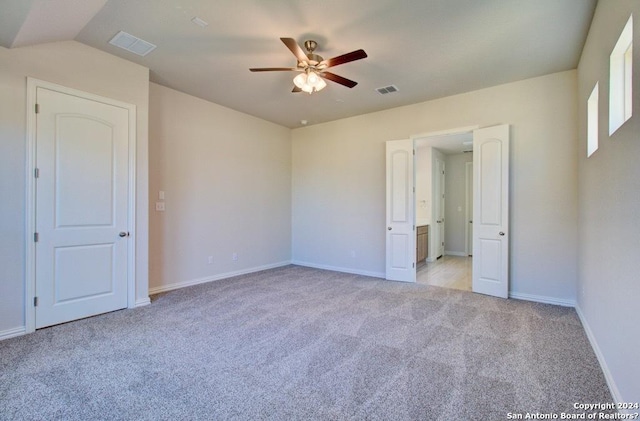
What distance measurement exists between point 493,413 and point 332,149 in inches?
192

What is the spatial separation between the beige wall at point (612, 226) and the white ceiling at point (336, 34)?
1.67ft

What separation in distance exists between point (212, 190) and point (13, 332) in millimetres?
2848

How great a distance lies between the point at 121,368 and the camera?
2.23 meters

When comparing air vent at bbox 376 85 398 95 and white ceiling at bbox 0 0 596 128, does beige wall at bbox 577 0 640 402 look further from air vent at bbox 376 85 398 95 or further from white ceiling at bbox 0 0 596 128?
air vent at bbox 376 85 398 95

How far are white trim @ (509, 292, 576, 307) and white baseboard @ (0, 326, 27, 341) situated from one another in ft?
18.4

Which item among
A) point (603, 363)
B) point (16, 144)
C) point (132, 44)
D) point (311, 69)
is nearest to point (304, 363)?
point (603, 363)

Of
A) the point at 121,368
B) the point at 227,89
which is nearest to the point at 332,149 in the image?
the point at 227,89

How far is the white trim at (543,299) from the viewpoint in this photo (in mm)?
3698

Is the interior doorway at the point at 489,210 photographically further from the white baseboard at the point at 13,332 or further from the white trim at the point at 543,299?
the white baseboard at the point at 13,332

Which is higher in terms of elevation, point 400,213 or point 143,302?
point 400,213

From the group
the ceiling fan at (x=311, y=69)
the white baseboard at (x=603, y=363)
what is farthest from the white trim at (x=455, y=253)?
the ceiling fan at (x=311, y=69)

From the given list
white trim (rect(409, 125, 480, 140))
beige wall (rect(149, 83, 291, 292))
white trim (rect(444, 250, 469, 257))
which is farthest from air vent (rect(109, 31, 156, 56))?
white trim (rect(444, 250, 469, 257))

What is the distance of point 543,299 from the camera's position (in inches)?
152

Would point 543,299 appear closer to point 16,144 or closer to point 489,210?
point 489,210
